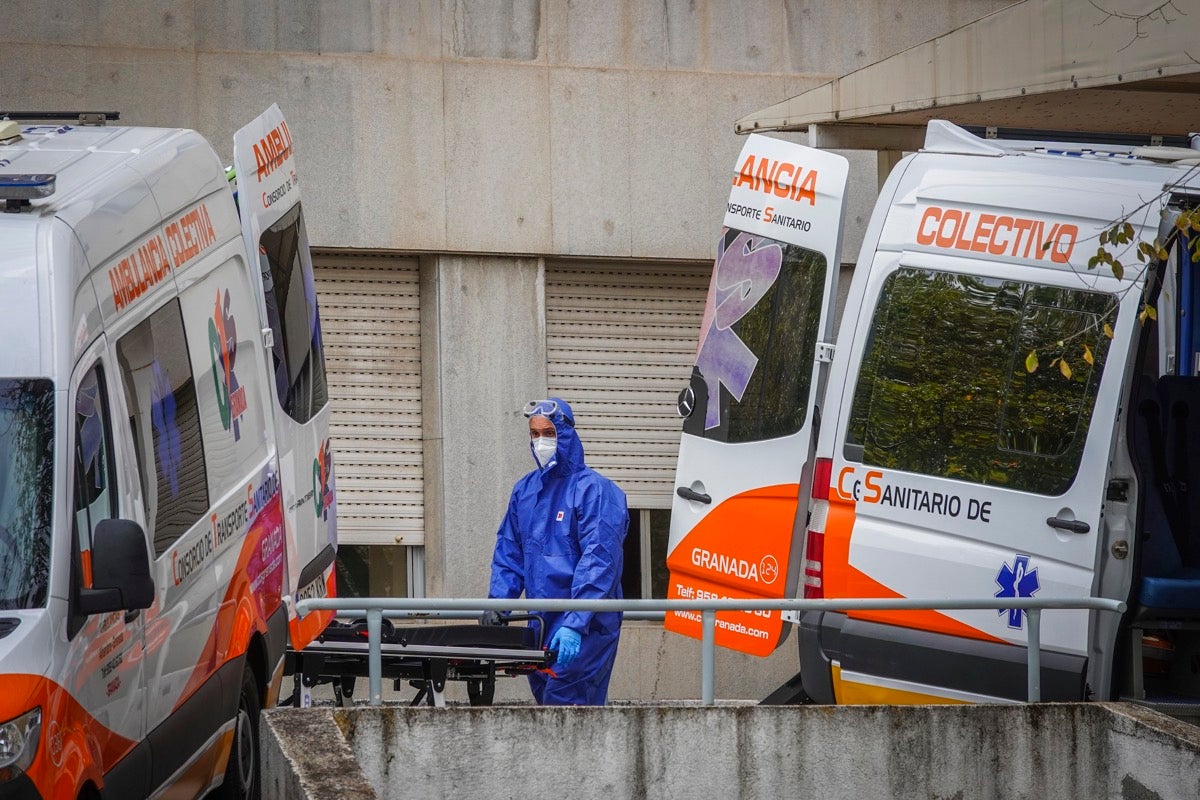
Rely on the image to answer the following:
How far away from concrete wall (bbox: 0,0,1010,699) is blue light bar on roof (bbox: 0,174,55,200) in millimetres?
5409

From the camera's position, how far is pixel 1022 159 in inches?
261

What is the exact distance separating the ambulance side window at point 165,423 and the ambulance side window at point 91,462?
259 millimetres

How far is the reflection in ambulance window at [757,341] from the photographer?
703cm

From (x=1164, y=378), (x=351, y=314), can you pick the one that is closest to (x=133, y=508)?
(x=1164, y=378)

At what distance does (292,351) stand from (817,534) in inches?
93.4

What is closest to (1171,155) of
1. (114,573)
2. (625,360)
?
(114,573)

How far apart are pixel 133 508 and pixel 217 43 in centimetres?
583

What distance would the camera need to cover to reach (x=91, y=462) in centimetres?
454

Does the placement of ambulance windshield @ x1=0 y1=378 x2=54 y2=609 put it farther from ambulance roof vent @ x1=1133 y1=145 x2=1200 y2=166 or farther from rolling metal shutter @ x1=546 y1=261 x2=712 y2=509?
rolling metal shutter @ x1=546 y1=261 x2=712 y2=509

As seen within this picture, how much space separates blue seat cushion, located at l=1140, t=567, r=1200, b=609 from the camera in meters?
6.39

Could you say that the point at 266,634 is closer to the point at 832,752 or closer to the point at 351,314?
the point at 832,752

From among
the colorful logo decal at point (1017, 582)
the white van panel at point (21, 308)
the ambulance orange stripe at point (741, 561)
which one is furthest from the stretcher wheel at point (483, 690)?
the white van panel at point (21, 308)

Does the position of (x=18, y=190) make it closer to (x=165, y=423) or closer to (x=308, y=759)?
(x=165, y=423)

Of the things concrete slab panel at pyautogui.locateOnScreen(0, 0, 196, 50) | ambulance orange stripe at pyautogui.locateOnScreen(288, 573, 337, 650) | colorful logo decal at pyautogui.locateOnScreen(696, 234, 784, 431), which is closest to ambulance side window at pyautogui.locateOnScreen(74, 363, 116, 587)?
ambulance orange stripe at pyautogui.locateOnScreen(288, 573, 337, 650)
